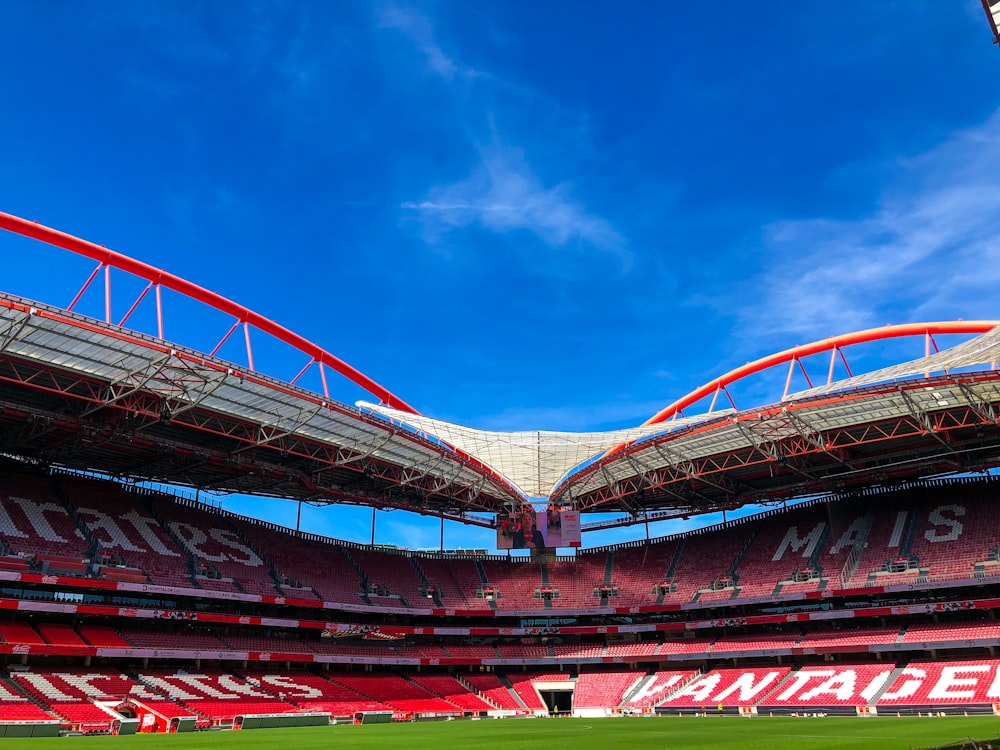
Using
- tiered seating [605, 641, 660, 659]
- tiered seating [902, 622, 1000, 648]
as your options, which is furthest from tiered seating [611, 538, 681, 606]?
tiered seating [902, 622, 1000, 648]

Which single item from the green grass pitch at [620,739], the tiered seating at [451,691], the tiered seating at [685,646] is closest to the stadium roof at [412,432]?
the tiered seating at [685,646]

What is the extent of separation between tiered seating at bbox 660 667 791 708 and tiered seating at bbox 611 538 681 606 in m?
9.17

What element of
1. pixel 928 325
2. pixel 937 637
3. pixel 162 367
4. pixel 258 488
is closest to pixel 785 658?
pixel 937 637

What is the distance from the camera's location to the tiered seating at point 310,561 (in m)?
63.0

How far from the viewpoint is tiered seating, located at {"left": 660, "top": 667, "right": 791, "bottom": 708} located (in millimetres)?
53375

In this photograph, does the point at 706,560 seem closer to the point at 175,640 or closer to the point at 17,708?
the point at 175,640

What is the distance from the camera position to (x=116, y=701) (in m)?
43.0

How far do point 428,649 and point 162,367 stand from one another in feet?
118

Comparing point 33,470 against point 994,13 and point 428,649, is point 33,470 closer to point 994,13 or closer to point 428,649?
point 428,649

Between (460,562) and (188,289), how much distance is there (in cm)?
3931

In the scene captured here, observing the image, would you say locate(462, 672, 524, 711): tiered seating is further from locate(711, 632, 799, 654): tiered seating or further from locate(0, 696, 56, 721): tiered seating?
locate(0, 696, 56, 721): tiered seating

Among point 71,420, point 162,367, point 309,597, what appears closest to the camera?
point 162,367

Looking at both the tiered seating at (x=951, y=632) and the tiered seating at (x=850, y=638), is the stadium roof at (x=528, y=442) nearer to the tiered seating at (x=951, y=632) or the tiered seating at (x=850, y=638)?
the tiered seating at (x=850, y=638)

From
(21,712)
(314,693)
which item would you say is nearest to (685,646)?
(314,693)
